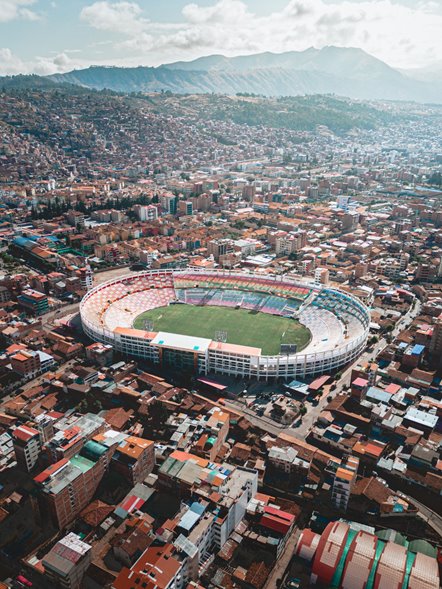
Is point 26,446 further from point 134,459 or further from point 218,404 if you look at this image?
point 218,404

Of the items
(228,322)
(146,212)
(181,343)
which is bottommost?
(228,322)

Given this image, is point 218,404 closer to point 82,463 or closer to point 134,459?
point 134,459

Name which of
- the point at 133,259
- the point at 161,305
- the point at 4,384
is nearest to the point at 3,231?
the point at 133,259

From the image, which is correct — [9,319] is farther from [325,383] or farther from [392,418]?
[392,418]

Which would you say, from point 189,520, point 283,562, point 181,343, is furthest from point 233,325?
point 283,562

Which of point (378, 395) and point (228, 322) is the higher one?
point (378, 395)

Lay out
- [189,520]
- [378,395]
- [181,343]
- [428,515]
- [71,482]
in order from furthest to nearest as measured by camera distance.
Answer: [181,343]
[378,395]
[428,515]
[71,482]
[189,520]

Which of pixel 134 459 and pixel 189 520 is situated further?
pixel 134 459

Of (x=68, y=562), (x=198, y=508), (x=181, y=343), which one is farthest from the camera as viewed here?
(x=181, y=343)
